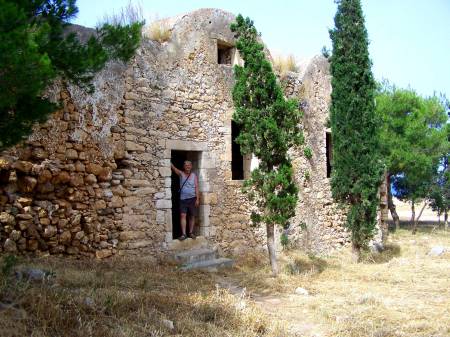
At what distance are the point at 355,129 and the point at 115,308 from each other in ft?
22.9

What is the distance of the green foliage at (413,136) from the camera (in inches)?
663

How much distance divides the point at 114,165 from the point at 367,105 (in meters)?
5.70

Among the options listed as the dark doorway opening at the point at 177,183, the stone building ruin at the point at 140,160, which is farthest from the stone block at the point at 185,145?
the dark doorway opening at the point at 177,183

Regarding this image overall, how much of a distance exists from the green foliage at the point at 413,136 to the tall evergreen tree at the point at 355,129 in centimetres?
728

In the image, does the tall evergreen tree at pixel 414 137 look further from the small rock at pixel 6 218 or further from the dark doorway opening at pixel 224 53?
the small rock at pixel 6 218

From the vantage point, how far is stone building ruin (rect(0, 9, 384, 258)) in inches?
245

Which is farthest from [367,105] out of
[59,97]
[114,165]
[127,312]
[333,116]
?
[127,312]

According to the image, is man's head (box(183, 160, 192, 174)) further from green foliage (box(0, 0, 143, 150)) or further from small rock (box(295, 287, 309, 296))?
green foliage (box(0, 0, 143, 150))

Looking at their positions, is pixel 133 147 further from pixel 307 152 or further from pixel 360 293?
pixel 307 152

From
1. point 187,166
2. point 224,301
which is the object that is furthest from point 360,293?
point 187,166

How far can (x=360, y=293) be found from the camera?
655cm

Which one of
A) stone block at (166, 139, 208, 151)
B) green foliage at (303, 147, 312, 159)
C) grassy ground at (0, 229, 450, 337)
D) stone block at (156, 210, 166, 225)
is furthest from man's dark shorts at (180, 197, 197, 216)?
green foliage at (303, 147, 312, 159)

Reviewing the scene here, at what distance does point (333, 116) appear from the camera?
9977mm

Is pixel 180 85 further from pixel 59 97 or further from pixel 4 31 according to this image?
pixel 4 31
